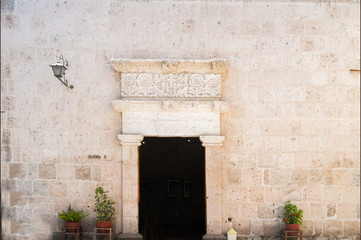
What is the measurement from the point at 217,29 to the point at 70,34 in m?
2.56

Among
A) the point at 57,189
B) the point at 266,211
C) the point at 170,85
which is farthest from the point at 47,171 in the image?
the point at 266,211

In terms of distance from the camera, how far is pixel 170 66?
5656mm

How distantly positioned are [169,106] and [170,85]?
14.8 inches

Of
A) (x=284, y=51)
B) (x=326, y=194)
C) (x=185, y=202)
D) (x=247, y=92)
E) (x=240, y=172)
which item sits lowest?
(x=185, y=202)

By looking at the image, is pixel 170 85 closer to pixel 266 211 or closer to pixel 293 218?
pixel 266 211

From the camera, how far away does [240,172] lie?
19.0 ft

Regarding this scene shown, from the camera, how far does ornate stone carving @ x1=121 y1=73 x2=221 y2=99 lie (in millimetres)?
5762

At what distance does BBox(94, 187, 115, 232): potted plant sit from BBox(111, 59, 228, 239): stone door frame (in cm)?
24

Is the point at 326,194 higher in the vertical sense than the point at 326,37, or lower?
lower

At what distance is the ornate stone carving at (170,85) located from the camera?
5762mm

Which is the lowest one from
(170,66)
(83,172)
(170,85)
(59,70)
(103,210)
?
(103,210)

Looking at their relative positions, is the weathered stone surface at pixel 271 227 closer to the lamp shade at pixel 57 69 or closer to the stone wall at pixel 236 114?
the stone wall at pixel 236 114

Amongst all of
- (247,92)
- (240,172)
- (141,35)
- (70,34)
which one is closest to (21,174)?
(70,34)

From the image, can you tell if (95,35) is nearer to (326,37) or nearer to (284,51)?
(284,51)
